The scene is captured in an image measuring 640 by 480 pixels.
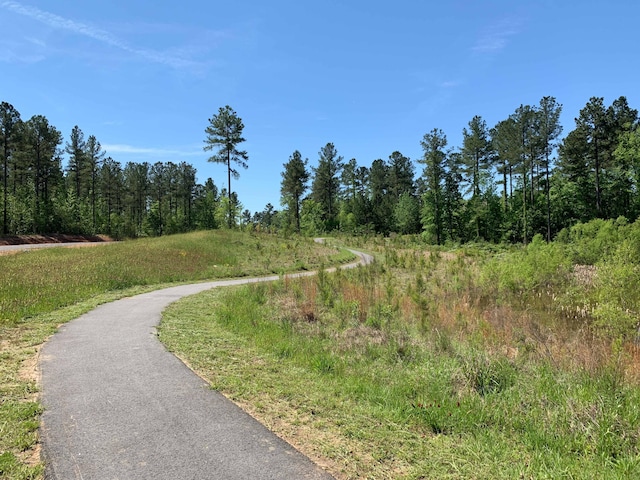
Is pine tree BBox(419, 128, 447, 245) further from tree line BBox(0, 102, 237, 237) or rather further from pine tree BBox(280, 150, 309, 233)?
tree line BBox(0, 102, 237, 237)

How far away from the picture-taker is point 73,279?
15102 millimetres

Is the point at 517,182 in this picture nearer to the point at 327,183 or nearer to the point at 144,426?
the point at 327,183

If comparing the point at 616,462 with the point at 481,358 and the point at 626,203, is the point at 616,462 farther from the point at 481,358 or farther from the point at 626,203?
the point at 626,203

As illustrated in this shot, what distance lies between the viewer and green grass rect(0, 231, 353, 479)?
4207mm

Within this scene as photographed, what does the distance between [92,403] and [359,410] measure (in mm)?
3334

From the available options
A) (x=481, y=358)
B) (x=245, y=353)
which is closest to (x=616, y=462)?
(x=481, y=358)

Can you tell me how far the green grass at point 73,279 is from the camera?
421 centimetres

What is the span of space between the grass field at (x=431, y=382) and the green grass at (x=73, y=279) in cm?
221

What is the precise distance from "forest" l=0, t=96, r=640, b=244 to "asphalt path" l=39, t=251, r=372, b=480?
124ft

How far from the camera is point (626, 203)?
5181cm

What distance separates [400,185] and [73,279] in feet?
237

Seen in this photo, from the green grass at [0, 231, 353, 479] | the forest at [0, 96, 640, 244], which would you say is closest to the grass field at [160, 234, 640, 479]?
the green grass at [0, 231, 353, 479]

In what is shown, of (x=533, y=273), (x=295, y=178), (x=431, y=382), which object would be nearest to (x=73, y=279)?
(x=431, y=382)

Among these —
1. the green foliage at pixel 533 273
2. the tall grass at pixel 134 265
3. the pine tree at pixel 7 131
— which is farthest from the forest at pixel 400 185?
the green foliage at pixel 533 273
